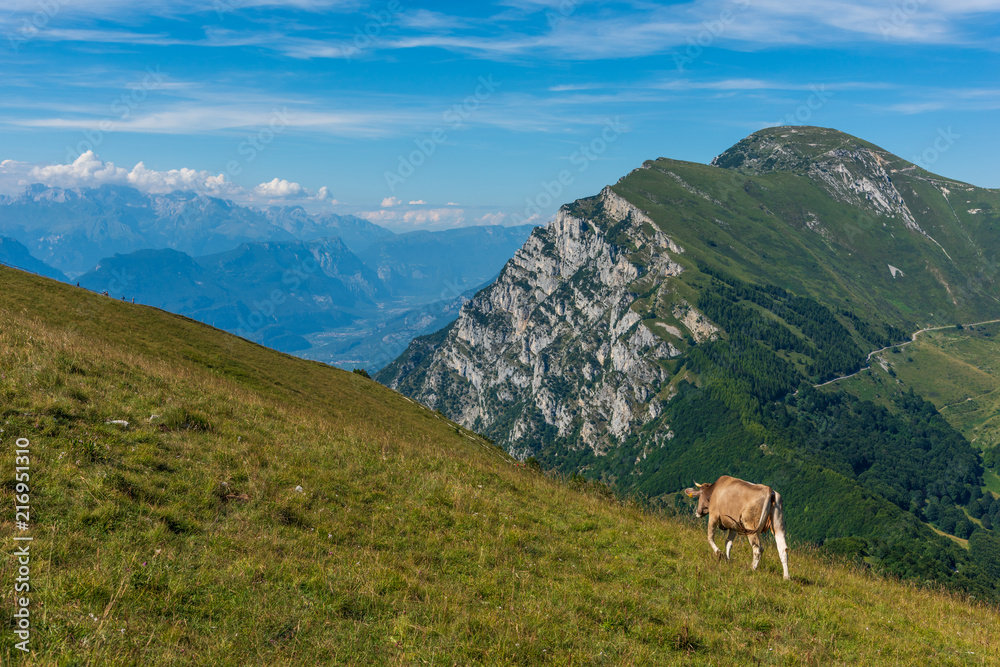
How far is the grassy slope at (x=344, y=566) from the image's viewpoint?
820 centimetres

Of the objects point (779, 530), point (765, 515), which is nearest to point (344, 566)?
point (765, 515)

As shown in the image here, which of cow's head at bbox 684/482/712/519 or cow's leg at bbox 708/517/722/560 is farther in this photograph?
cow's head at bbox 684/482/712/519

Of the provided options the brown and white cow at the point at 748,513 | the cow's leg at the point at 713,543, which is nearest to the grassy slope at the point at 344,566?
the cow's leg at the point at 713,543

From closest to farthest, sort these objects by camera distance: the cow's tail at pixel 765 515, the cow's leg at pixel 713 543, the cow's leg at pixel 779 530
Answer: the cow's leg at pixel 779 530
the cow's tail at pixel 765 515
the cow's leg at pixel 713 543

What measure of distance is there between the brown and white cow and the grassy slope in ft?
2.44

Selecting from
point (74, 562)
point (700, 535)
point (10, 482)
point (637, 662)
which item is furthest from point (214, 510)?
point (700, 535)

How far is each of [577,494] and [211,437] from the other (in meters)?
12.7

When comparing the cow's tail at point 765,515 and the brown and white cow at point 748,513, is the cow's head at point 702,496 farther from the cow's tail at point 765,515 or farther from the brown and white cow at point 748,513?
the cow's tail at point 765,515

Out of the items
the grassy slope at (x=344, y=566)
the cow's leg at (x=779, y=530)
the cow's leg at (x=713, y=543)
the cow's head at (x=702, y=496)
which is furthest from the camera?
the cow's head at (x=702, y=496)

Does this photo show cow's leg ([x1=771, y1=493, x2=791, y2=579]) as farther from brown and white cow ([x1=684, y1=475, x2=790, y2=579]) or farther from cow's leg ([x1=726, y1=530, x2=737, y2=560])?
cow's leg ([x1=726, y1=530, x2=737, y2=560])

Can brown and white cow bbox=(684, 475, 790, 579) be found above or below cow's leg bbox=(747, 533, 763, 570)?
above

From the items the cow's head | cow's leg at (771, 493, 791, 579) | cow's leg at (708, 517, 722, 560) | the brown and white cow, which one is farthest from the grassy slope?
the cow's head

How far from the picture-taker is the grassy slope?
8.20 meters

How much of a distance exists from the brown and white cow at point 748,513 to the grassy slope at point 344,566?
2.44 feet
